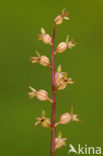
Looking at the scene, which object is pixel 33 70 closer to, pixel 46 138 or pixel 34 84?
pixel 34 84

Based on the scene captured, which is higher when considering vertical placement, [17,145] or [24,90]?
[24,90]

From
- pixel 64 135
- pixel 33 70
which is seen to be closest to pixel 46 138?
pixel 64 135

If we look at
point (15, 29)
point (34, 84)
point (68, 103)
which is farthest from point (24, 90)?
point (15, 29)

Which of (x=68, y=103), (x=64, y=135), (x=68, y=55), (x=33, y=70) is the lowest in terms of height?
(x=64, y=135)

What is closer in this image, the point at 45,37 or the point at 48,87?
the point at 45,37

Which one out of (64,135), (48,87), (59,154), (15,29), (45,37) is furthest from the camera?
(15,29)

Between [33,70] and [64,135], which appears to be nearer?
[64,135]

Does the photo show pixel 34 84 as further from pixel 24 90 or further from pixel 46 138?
pixel 46 138

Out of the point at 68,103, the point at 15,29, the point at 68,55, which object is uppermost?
the point at 15,29

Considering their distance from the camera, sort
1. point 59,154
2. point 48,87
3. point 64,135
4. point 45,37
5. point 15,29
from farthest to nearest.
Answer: point 15,29 → point 48,87 → point 64,135 → point 59,154 → point 45,37
